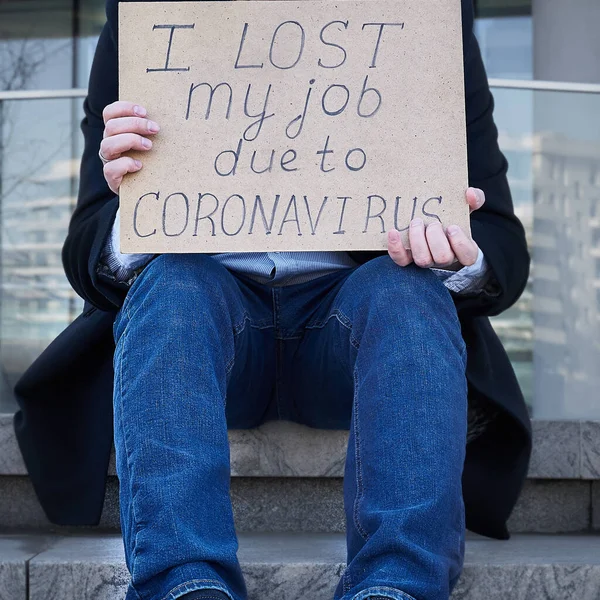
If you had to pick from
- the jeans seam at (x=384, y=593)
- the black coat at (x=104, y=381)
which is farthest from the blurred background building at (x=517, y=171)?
the jeans seam at (x=384, y=593)

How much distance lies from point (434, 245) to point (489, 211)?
40cm

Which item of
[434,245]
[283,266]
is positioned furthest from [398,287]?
[283,266]

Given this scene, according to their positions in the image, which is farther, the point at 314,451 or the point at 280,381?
the point at 314,451

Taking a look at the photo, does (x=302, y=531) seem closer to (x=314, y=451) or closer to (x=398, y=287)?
(x=314, y=451)

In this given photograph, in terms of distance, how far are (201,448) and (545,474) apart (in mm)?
863

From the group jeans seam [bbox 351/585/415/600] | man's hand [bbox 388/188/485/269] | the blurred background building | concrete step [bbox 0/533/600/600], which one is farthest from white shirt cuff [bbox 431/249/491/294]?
the blurred background building

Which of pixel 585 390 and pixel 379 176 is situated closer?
pixel 379 176

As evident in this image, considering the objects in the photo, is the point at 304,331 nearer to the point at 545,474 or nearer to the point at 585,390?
the point at 545,474

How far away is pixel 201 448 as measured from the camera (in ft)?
3.56

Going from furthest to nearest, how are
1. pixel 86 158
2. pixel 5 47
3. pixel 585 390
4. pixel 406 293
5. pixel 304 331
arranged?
pixel 5 47 → pixel 585 390 → pixel 86 158 → pixel 304 331 → pixel 406 293

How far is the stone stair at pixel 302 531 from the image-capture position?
1.39 m

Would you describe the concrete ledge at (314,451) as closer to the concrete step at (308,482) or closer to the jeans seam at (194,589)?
the concrete step at (308,482)

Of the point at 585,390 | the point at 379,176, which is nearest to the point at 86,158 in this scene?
the point at 379,176

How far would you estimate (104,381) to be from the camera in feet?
5.41
